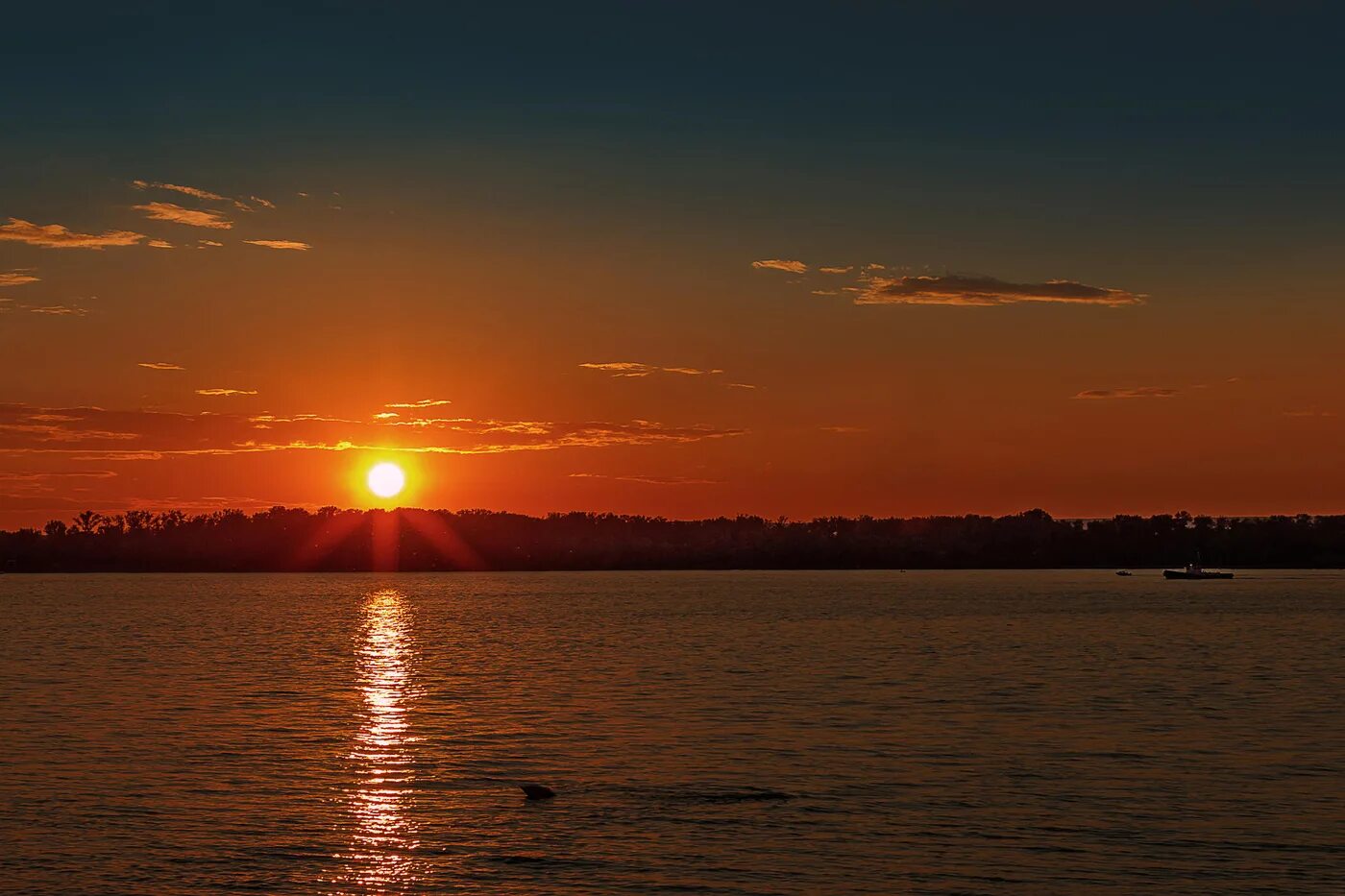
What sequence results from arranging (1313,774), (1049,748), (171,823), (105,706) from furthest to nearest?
(105,706) → (1049,748) → (1313,774) → (171,823)

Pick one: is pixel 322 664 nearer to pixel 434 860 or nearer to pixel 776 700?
pixel 776 700

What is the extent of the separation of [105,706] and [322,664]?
40.4 meters

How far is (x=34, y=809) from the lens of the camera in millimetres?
50062

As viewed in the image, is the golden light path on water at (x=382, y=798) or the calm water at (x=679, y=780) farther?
the calm water at (x=679, y=780)

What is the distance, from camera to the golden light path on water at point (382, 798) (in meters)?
40.6

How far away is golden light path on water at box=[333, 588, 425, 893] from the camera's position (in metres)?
40.6

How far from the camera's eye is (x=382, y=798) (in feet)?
173

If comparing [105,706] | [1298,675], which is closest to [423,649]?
[105,706]

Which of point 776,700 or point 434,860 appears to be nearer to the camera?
point 434,860

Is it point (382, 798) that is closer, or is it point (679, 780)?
point (382, 798)

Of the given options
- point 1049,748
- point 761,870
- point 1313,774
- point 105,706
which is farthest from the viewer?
point 105,706

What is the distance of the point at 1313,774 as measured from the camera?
187 ft

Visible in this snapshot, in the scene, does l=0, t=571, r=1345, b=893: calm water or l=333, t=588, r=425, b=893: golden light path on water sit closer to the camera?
l=333, t=588, r=425, b=893: golden light path on water

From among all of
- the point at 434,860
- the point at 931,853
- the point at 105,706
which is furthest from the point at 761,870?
the point at 105,706
